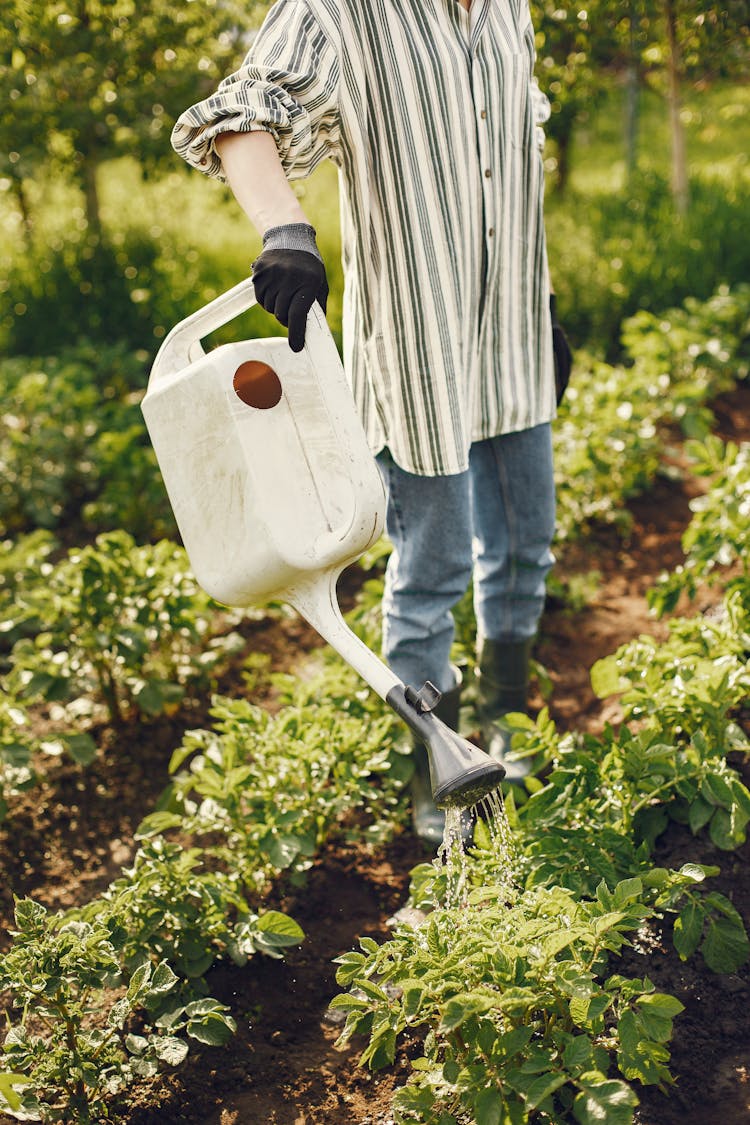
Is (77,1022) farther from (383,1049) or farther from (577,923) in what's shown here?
(577,923)

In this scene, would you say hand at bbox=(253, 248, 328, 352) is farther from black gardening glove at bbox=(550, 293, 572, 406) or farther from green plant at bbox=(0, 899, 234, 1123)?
green plant at bbox=(0, 899, 234, 1123)

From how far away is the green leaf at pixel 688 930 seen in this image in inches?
65.8

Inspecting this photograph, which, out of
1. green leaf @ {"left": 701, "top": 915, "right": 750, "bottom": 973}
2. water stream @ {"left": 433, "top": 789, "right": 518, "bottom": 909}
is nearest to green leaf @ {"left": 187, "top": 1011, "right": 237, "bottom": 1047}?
water stream @ {"left": 433, "top": 789, "right": 518, "bottom": 909}

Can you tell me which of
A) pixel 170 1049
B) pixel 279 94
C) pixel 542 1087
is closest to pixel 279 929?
pixel 170 1049

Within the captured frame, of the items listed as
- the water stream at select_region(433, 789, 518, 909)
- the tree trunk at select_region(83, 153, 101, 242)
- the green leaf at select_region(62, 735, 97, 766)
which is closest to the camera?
the water stream at select_region(433, 789, 518, 909)

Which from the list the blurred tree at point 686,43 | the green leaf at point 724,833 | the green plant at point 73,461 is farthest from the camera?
the blurred tree at point 686,43

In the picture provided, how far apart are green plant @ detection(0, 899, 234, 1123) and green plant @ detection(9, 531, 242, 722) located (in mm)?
854

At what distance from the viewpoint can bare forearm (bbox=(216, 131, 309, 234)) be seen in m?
1.59

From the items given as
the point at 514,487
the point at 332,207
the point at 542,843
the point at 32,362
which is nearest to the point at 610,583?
the point at 514,487

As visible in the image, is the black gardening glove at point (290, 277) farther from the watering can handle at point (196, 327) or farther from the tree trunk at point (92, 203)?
the tree trunk at point (92, 203)

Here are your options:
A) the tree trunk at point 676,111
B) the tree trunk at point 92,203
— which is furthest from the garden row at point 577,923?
the tree trunk at point 92,203

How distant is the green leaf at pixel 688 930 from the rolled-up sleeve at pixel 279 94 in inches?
48.9

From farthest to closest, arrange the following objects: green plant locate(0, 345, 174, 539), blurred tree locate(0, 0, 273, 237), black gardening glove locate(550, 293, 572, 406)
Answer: blurred tree locate(0, 0, 273, 237)
green plant locate(0, 345, 174, 539)
black gardening glove locate(550, 293, 572, 406)

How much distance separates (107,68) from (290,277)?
12.0 ft
